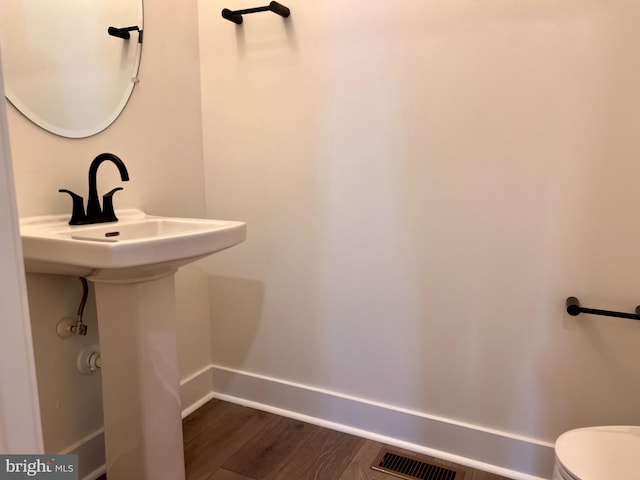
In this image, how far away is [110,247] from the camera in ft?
3.26

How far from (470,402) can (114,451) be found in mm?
1197

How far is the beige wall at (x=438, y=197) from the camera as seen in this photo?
1.33 metres

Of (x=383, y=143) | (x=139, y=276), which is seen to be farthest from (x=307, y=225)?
(x=139, y=276)

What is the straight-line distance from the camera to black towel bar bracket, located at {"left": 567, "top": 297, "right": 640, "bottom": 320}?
4.20ft

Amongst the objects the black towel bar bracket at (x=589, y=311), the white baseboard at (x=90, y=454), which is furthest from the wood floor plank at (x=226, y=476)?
the black towel bar bracket at (x=589, y=311)

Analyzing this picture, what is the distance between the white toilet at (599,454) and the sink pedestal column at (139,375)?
1094 mm

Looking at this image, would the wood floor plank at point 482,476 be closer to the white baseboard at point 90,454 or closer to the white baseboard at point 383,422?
the white baseboard at point 383,422

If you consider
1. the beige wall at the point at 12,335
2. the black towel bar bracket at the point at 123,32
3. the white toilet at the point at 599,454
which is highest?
the black towel bar bracket at the point at 123,32

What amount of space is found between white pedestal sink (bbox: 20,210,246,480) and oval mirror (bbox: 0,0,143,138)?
0.33 metres

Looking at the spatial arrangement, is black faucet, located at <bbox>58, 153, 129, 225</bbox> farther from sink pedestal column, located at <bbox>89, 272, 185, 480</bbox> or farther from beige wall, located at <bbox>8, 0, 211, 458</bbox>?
sink pedestal column, located at <bbox>89, 272, 185, 480</bbox>

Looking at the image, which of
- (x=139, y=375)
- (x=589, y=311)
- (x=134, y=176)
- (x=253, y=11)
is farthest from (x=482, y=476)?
(x=253, y=11)

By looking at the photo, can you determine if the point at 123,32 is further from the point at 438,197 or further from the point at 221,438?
the point at 221,438

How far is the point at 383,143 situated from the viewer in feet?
5.21

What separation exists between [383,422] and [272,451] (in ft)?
1.45
